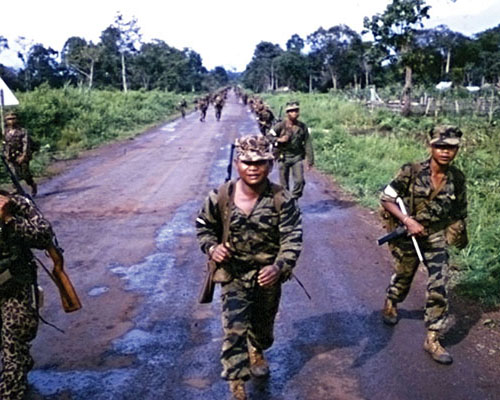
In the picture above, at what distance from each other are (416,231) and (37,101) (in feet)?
68.2

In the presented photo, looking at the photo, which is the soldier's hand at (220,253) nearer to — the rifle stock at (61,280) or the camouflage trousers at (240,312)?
the camouflage trousers at (240,312)

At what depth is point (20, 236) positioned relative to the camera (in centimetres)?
361

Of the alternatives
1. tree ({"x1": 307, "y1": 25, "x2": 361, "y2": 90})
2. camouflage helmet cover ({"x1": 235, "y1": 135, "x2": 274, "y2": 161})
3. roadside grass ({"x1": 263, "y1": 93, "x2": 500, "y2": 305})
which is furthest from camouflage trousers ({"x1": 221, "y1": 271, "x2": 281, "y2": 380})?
tree ({"x1": 307, "y1": 25, "x2": 361, "y2": 90})

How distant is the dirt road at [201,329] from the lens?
4.23 m

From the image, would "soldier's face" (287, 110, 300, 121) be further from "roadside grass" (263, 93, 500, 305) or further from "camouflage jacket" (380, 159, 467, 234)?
"camouflage jacket" (380, 159, 467, 234)

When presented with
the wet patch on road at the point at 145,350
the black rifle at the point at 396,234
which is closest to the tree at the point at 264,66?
the wet patch on road at the point at 145,350

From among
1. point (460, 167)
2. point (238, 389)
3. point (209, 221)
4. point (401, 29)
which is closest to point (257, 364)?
point (238, 389)

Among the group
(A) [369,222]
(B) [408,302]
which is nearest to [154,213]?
(A) [369,222]

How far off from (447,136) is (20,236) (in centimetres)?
306

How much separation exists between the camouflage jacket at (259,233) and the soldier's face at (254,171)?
5.1 inches

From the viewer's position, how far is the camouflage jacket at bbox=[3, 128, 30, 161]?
11.1m

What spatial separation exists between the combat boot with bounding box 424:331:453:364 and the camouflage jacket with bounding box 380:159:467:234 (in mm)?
816

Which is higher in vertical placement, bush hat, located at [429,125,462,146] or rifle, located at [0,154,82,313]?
bush hat, located at [429,125,462,146]

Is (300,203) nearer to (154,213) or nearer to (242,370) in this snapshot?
(154,213)
